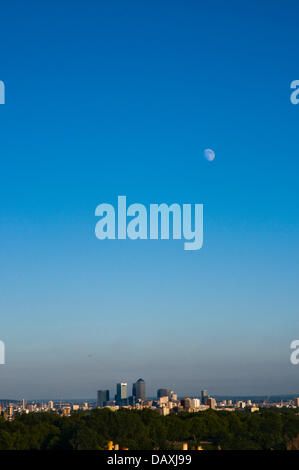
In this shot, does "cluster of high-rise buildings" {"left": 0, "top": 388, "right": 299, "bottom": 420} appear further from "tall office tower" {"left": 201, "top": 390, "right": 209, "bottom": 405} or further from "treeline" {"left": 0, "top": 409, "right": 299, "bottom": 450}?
"treeline" {"left": 0, "top": 409, "right": 299, "bottom": 450}

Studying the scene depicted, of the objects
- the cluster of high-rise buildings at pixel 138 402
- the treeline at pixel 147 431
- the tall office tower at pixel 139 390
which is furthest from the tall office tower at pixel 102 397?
the treeline at pixel 147 431

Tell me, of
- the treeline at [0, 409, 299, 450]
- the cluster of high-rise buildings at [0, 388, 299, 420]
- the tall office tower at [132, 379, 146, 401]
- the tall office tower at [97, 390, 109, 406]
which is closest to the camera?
the treeline at [0, 409, 299, 450]

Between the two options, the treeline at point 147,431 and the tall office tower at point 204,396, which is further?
the tall office tower at point 204,396

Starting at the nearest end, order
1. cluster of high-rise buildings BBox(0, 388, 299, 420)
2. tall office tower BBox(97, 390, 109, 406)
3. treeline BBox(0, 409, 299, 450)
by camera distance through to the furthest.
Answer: treeline BBox(0, 409, 299, 450)
cluster of high-rise buildings BBox(0, 388, 299, 420)
tall office tower BBox(97, 390, 109, 406)

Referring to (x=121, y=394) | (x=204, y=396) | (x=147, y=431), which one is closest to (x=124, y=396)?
(x=121, y=394)

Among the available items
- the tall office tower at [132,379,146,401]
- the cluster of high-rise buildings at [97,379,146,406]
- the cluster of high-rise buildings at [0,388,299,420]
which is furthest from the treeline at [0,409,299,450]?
the tall office tower at [132,379,146,401]

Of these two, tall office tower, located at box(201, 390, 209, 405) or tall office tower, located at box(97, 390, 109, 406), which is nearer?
tall office tower, located at box(97, 390, 109, 406)

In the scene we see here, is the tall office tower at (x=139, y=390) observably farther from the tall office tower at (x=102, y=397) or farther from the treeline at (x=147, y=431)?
the treeline at (x=147, y=431)
